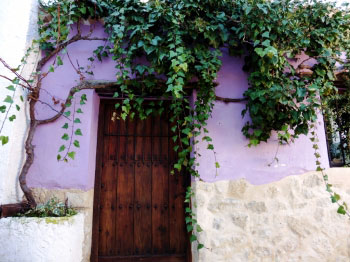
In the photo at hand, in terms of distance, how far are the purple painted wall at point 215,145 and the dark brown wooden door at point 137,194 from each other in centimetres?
21

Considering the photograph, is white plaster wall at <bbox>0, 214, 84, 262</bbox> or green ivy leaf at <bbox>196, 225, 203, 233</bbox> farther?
green ivy leaf at <bbox>196, 225, 203, 233</bbox>

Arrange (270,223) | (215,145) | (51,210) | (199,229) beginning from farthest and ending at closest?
(215,145), (270,223), (199,229), (51,210)

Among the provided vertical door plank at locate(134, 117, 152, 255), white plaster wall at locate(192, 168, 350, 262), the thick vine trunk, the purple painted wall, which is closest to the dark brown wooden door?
vertical door plank at locate(134, 117, 152, 255)

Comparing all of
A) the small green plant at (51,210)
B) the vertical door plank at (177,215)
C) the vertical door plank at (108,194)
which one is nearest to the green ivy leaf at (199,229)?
the vertical door plank at (177,215)

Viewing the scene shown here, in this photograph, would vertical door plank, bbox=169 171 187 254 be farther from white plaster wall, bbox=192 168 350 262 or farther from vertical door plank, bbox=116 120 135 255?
vertical door plank, bbox=116 120 135 255

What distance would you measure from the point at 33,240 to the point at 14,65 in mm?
1372

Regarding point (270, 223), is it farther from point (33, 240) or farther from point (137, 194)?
point (33, 240)

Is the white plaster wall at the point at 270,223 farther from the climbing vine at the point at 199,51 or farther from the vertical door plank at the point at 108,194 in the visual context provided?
the vertical door plank at the point at 108,194

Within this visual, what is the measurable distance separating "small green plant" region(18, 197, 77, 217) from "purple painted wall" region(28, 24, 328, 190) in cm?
19

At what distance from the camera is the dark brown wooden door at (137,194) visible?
2.32m

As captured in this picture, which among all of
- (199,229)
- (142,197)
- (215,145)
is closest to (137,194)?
(142,197)

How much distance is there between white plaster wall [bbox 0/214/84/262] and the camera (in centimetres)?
162

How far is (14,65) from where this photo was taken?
6.67ft

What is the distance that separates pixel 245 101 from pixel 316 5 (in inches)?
42.5
